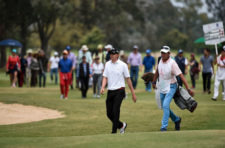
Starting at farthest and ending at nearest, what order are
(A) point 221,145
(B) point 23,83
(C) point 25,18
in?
(C) point 25,18 < (B) point 23,83 < (A) point 221,145

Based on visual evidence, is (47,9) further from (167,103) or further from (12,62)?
(167,103)

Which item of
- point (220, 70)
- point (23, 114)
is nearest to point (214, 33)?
point (220, 70)

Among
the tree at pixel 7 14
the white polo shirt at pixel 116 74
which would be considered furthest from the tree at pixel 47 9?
the white polo shirt at pixel 116 74

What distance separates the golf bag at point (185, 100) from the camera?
37.1 feet

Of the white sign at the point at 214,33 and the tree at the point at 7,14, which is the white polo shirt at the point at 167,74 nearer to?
the white sign at the point at 214,33

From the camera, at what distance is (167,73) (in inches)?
443

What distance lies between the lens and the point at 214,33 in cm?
2084

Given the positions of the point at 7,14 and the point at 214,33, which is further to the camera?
the point at 7,14

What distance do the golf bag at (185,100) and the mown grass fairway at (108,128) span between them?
59 centimetres

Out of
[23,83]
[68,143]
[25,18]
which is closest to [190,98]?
[68,143]

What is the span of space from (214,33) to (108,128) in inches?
404

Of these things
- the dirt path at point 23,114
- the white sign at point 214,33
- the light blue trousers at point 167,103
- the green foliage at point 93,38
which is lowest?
the dirt path at point 23,114

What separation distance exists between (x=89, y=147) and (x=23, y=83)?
24.2m

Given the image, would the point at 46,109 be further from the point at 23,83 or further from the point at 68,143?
the point at 23,83
